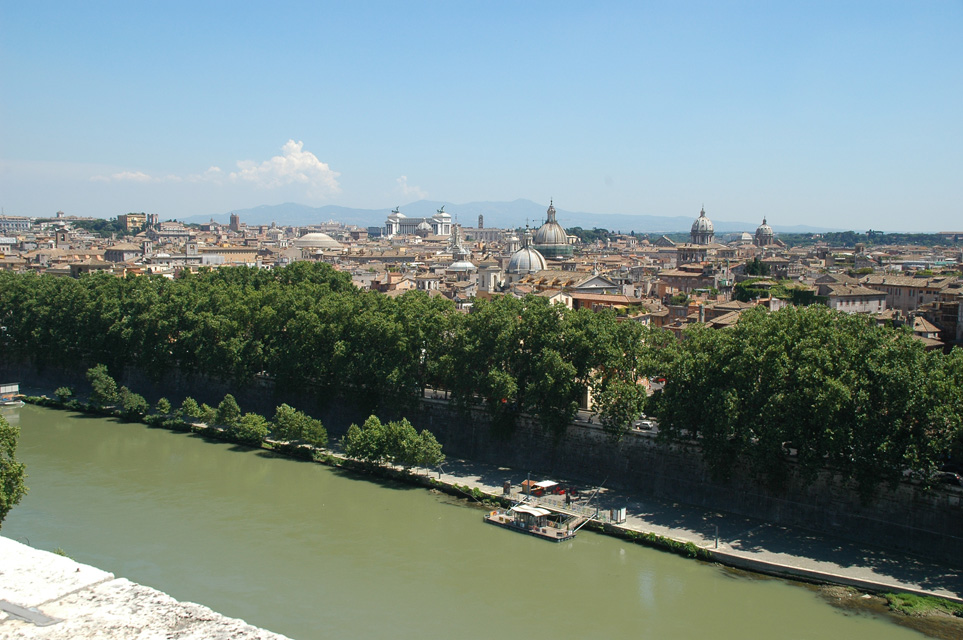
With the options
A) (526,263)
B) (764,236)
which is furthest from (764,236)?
(526,263)

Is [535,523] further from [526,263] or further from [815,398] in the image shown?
[526,263]

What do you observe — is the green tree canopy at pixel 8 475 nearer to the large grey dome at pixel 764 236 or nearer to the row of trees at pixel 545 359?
the row of trees at pixel 545 359

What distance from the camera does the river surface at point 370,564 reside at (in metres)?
9.92

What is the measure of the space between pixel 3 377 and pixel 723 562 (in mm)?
21178

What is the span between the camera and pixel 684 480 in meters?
13.8

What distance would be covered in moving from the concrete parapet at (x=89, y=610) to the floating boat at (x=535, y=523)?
9.39 metres

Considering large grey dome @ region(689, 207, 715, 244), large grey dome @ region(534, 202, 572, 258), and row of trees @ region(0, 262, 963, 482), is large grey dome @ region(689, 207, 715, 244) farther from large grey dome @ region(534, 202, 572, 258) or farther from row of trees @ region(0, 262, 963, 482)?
row of trees @ region(0, 262, 963, 482)

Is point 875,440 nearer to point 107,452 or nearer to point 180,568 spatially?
point 180,568

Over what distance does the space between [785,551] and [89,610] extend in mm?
10364

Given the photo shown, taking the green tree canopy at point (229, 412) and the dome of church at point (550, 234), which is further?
the dome of church at point (550, 234)

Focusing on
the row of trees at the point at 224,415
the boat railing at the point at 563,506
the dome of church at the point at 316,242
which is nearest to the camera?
the boat railing at the point at 563,506

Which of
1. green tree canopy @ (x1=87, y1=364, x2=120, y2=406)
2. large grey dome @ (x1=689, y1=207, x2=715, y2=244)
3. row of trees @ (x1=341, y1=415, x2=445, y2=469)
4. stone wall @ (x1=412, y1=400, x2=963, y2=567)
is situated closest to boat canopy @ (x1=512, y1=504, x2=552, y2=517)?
stone wall @ (x1=412, y1=400, x2=963, y2=567)

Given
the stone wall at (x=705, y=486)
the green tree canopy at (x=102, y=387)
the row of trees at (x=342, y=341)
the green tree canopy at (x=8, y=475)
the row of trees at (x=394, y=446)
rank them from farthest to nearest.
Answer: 1. the green tree canopy at (x=102, y=387)
2. the row of trees at (x=342, y=341)
3. the row of trees at (x=394, y=446)
4. the stone wall at (x=705, y=486)
5. the green tree canopy at (x=8, y=475)

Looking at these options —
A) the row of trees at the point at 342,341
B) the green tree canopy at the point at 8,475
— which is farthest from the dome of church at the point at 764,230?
the green tree canopy at the point at 8,475
